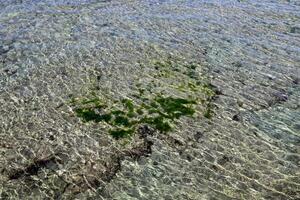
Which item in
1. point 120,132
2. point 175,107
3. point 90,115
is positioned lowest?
point 120,132

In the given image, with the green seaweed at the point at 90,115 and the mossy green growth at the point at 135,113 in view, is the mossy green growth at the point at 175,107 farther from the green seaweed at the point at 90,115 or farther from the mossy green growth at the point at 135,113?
the green seaweed at the point at 90,115

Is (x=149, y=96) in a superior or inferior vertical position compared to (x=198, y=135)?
superior

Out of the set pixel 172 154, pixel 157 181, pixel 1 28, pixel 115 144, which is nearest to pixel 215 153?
pixel 172 154

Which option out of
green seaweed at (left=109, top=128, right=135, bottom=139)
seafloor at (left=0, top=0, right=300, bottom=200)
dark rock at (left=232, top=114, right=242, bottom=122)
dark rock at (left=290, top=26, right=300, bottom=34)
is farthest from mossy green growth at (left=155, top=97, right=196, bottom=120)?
dark rock at (left=290, top=26, right=300, bottom=34)

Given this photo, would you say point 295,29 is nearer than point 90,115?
No

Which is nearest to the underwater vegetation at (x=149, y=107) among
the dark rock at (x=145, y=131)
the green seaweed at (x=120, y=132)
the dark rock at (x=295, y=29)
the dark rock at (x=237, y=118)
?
the green seaweed at (x=120, y=132)

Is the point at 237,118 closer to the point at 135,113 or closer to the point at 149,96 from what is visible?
the point at 149,96

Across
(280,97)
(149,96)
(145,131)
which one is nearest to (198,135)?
(145,131)
